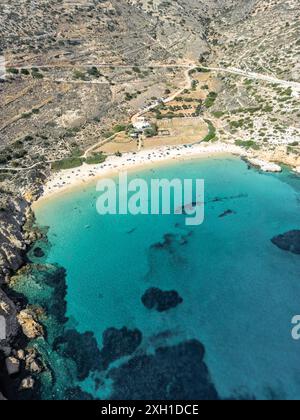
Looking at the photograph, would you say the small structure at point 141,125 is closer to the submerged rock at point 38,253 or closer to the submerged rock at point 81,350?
the submerged rock at point 38,253

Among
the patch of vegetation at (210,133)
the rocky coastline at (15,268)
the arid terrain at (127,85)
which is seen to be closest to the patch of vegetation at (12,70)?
the arid terrain at (127,85)

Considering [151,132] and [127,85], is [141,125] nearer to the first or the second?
[151,132]

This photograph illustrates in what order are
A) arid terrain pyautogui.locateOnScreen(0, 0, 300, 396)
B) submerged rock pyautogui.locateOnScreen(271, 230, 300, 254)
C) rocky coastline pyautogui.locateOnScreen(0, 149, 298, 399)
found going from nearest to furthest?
rocky coastline pyautogui.locateOnScreen(0, 149, 298, 399) < submerged rock pyautogui.locateOnScreen(271, 230, 300, 254) < arid terrain pyautogui.locateOnScreen(0, 0, 300, 396)

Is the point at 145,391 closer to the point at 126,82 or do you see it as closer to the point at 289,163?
the point at 289,163

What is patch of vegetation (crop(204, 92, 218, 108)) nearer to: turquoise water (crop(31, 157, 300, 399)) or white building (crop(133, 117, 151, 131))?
white building (crop(133, 117, 151, 131))

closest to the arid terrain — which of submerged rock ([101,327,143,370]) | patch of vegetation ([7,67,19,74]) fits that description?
patch of vegetation ([7,67,19,74])
